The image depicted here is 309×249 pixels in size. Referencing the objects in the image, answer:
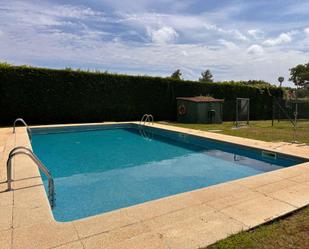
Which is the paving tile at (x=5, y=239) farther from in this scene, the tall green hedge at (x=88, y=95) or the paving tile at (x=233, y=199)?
the tall green hedge at (x=88, y=95)

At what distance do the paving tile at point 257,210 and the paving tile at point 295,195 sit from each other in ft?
0.55

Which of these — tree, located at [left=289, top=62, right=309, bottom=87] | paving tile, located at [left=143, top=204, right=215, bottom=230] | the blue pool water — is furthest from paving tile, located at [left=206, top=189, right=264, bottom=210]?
tree, located at [left=289, top=62, right=309, bottom=87]

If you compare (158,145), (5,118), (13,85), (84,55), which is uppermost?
(84,55)

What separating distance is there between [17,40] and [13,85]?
2651 millimetres

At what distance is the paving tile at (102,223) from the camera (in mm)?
2664

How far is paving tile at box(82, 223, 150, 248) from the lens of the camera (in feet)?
7.98

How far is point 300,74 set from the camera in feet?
142

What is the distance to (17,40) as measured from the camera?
13453 millimetres

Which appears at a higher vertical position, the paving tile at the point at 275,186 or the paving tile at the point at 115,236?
the paving tile at the point at 115,236

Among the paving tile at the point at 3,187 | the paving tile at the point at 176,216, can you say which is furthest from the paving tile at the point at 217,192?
the paving tile at the point at 3,187

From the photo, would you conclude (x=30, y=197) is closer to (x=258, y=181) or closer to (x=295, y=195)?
(x=258, y=181)

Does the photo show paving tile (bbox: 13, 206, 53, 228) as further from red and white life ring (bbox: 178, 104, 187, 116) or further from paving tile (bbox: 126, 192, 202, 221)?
red and white life ring (bbox: 178, 104, 187, 116)

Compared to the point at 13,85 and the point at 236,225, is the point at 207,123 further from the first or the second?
the point at 236,225

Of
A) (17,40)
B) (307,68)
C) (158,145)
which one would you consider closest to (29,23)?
(17,40)
